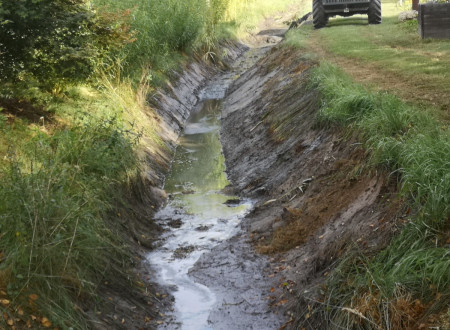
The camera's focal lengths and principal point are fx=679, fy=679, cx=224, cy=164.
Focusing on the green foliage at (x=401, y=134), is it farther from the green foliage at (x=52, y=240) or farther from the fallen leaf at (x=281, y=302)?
the green foliage at (x=52, y=240)

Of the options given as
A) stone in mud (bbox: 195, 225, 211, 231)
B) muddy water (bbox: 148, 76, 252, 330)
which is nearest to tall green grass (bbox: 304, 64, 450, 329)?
muddy water (bbox: 148, 76, 252, 330)

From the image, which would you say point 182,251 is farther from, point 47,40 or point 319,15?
point 319,15

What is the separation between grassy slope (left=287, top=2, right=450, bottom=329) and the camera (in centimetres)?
524

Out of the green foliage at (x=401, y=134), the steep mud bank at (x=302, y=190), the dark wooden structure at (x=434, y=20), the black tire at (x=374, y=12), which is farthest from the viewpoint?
the black tire at (x=374, y=12)

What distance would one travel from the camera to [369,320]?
5.28 m

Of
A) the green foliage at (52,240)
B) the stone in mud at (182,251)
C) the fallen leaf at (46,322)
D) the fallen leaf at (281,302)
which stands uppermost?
the green foliage at (52,240)

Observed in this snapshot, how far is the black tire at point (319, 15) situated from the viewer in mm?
24531

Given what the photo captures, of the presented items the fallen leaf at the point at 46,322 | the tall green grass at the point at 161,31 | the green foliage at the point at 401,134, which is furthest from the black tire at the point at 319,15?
the fallen leaf at the point at 46,322

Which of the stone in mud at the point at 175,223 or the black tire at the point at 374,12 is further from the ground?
the black tire at the point at 374,12

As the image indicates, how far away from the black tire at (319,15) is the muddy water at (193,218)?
9075 millimetres

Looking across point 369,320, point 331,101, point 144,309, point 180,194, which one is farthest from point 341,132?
point 369,320

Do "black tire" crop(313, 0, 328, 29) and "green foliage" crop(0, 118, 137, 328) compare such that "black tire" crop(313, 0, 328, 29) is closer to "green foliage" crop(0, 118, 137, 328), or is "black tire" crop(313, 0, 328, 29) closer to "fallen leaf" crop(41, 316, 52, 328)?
"green foliage" crop(0, 118, 137, 328)

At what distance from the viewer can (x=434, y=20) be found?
16.2 m

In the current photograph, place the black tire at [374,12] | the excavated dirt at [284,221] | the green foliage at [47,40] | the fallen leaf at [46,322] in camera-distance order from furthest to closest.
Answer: the black tire at [374,12]
the green foliage at [47,40]
the excavated dirt at [284,221]
the fallen leaf at [46,322]
